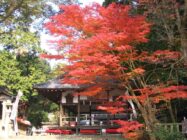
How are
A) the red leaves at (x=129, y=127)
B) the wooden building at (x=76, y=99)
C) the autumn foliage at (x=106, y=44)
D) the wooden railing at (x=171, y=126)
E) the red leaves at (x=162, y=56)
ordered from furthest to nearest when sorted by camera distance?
the wooden building at (x=76, y=99) < the wooden railing at (x=171, y=126) < the red leaves at (x=162, y=56) < the red leaves at (x=129, y=127) < the autumn foliage at (x=106, y=44)

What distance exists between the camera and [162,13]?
483 inches

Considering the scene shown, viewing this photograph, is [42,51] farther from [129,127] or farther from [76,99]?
[129,127]

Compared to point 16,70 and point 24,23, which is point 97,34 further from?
point 16,70

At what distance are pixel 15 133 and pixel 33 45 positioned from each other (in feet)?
36.1

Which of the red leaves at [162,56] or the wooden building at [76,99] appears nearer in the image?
the red leaves at [162,56]

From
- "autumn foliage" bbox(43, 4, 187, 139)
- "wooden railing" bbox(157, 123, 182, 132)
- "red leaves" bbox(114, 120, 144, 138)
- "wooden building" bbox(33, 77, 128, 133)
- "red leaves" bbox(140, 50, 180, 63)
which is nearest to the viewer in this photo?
"autumn foliage" bbox(43, 4, 187, 139)

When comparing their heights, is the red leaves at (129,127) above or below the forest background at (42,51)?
below

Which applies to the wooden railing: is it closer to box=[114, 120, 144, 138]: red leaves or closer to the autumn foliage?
the autumn foliage

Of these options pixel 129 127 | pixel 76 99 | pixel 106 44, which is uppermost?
pixel 106 44

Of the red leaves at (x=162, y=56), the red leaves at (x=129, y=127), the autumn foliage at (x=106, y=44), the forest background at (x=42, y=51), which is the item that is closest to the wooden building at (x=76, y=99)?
the forest background at (x=42, y=51)

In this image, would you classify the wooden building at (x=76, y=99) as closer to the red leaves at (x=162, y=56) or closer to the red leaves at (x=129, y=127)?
the red leaves at (x=129, y=127)

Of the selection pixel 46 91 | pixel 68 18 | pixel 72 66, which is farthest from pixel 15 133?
pixel 68 18

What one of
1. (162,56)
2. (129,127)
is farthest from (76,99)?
(162,56)

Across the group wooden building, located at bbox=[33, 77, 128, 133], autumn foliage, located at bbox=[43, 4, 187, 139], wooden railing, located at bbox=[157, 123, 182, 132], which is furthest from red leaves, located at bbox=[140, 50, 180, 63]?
wooden building, located at bbox=[33, 77, 128, 133]
